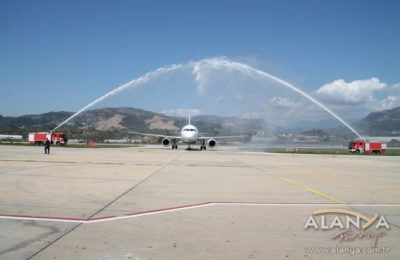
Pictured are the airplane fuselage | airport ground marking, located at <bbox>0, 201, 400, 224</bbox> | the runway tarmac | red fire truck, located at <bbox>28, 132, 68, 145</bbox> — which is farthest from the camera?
red fire truck, located at <bbox>28, 132, 68, 145</bbox>

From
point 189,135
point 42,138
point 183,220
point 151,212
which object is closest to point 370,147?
point 189,135

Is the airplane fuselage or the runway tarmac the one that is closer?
the runway tarmac

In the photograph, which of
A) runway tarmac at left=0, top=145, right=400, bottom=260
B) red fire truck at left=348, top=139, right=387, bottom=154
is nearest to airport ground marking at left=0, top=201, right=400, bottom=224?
runway tarmac at left=0, top=145, right=400, bottom=260

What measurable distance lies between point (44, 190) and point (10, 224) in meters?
5.18

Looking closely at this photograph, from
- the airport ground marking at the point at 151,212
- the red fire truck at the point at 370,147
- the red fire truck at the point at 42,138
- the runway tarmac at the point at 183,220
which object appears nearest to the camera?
the runway tarmac at the point at 183,220

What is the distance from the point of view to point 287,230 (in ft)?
27.9

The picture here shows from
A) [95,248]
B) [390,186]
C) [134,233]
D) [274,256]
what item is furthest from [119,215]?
[390,186]

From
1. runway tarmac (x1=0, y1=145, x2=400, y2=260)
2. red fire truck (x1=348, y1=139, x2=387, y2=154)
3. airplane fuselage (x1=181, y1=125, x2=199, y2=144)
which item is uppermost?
airplane fuselage (x1=181, y1=125, x2=199, y2=144)

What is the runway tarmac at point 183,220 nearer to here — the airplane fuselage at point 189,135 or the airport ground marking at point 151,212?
the airport ground marking at point 151,212

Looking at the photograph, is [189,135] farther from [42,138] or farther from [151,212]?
[151,212]

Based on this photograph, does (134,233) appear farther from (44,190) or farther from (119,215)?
(44,190)

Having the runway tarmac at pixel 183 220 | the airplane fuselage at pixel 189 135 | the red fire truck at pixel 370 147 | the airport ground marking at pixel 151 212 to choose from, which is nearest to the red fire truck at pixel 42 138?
the airplane fuselage at pixel 189 135

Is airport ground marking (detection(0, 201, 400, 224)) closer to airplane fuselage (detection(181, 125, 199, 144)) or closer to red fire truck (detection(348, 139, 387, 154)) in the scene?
airplane fuselage (detection(181, 125, 199, 144))

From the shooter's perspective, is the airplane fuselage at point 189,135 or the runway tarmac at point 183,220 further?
the airplane fuselage at point 189,135
